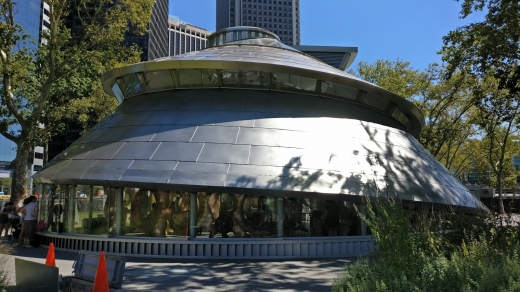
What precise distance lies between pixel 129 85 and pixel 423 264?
1430 cm

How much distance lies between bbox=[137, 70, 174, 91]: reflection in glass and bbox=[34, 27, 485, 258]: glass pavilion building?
0.07 meters

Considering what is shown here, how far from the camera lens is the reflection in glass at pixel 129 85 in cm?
1697

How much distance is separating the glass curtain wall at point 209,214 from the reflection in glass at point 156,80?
5.35m

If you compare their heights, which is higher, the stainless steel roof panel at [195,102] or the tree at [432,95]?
the tree at [432,95]

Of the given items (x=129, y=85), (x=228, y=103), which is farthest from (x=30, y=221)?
(x=228, y=103)

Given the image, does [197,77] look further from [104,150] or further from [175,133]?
[104,150]

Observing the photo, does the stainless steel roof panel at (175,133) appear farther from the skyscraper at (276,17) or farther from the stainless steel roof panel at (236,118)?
the skyscraper at (276,17)

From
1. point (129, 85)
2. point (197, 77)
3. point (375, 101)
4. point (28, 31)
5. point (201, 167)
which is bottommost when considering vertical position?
point (201, 167)

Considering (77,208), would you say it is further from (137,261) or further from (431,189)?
(431,189)

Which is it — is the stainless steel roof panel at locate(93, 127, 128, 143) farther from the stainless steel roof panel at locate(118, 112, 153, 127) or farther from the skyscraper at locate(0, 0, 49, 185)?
the skyscraper at locate(0, 0, 49, 185)

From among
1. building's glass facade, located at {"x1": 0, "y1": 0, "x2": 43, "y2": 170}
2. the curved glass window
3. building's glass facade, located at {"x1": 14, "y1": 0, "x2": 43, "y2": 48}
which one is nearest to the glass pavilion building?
the curved glass window

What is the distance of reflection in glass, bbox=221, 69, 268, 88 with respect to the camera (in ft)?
51.0

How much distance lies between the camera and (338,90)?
1623 cm

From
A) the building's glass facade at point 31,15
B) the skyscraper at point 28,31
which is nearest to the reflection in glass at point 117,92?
the skyscraper at point 28,31
